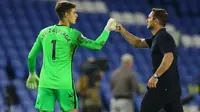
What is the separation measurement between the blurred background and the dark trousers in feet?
21.4

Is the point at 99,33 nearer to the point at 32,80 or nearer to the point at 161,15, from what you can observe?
the point at 32,80

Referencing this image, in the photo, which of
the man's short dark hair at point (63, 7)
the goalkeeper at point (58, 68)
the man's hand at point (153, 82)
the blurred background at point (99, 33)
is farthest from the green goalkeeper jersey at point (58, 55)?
the blurred background at point (99, 33)

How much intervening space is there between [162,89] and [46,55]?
1.35 metres

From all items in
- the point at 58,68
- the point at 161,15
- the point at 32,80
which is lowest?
the point at 32,80

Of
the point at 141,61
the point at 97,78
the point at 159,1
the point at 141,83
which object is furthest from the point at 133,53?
the point at 97,78

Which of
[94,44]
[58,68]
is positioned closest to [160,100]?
[94,44]

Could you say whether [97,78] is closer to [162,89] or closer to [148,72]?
[162,89]

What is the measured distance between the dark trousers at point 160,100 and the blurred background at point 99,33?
6.53 metres

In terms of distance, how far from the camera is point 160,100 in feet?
25.1

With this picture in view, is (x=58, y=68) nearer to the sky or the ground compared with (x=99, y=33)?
nearer to the sky

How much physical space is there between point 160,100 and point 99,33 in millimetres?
11167

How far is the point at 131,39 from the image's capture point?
839cm

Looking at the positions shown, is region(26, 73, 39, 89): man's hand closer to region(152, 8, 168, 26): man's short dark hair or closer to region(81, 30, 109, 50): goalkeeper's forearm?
region(81, 30, 109, 50): goalkeeper's forearm

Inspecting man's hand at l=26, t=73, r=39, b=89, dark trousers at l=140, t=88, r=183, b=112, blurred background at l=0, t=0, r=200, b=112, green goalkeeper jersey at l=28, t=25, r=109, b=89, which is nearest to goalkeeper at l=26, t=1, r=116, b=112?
green goalkeeper jersey at l=28, t=25, r=109, b=89
